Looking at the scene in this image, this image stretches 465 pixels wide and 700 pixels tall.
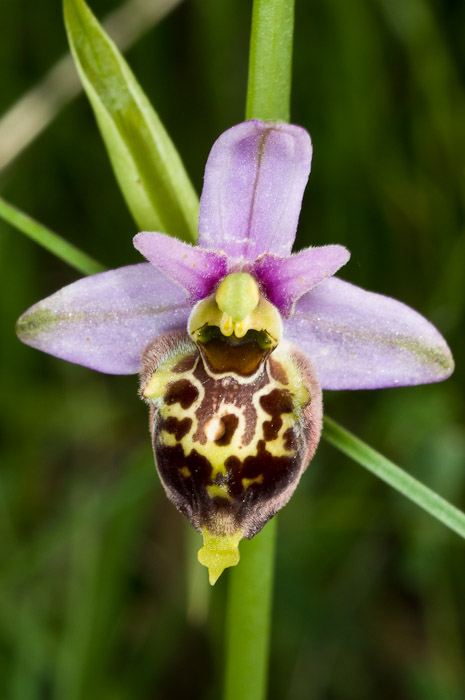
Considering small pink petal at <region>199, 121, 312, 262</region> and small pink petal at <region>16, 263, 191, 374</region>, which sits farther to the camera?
small pink petal at <region>16, 263, 191, 374</region>

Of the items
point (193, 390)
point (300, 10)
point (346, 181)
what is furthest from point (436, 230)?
point (193, 390)

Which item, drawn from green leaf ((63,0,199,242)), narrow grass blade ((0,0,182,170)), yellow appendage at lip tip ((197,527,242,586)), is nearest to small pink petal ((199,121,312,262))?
green leaf ((63,0,199,242))

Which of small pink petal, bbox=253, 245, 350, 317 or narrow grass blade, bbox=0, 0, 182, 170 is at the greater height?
narrow grass blade, bbox=0, 0, 182, 170

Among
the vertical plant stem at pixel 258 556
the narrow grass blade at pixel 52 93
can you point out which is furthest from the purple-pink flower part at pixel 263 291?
the narrow grass blade at pixel 52 93

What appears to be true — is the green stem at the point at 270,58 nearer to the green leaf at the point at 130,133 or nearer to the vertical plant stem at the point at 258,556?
the vertical plant stem at the point at 258,556

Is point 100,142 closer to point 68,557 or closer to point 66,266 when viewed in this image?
point 66,266

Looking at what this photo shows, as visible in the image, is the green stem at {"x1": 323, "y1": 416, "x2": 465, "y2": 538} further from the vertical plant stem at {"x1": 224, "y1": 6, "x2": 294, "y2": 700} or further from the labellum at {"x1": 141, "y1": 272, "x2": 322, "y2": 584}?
the vertical plant stem at {"x1": 224, "y1": 6, "x2": 294, "y2": 700}

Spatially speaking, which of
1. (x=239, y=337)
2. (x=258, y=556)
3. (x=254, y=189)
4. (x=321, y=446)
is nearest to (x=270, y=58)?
(x=254, y=189)
